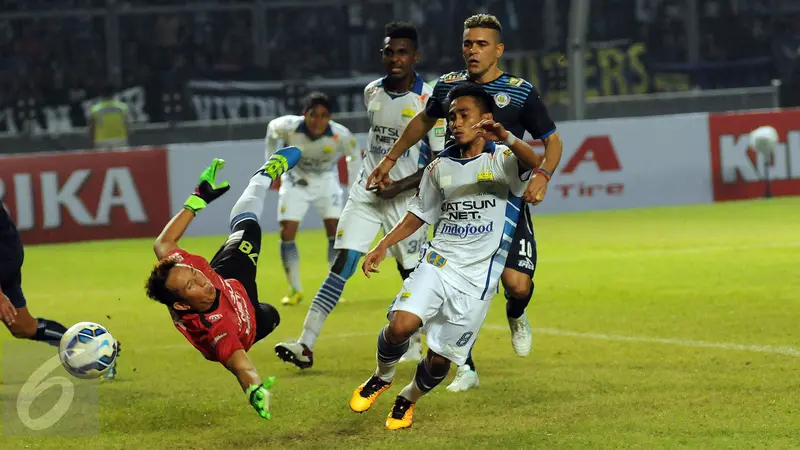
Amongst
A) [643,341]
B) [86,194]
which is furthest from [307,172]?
[86,194]

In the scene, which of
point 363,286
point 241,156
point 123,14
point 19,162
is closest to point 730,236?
point 363,286

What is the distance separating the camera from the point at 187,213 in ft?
27.0

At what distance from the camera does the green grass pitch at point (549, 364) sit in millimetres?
6832

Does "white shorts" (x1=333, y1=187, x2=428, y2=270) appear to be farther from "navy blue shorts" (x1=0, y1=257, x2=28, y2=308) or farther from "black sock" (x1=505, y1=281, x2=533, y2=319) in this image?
"navy blue shorts" (x1=0, y1=257, x2=28, y2=308)

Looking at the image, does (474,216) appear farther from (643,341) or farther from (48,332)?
(48,332)

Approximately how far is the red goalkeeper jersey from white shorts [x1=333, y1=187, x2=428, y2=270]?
66.4 inches

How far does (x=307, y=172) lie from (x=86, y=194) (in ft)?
21.1

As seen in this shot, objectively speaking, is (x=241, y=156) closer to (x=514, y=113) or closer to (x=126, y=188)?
(x=126, y=188)

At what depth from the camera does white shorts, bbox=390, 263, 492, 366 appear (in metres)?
6.71

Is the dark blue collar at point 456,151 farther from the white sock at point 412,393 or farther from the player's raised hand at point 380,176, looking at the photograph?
the white sock at point 412,393

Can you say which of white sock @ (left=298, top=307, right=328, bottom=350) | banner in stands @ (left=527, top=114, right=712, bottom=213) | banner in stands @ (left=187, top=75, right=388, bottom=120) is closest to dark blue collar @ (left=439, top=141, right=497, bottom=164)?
white sock @ (left=298, top=307, right=328, bottom=350)

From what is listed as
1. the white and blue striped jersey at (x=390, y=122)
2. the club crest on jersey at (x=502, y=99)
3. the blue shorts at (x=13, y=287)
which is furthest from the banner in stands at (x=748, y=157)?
the blue shorts at (x=13, y=287)

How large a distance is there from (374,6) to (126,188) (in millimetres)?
7328

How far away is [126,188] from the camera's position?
1877cm
